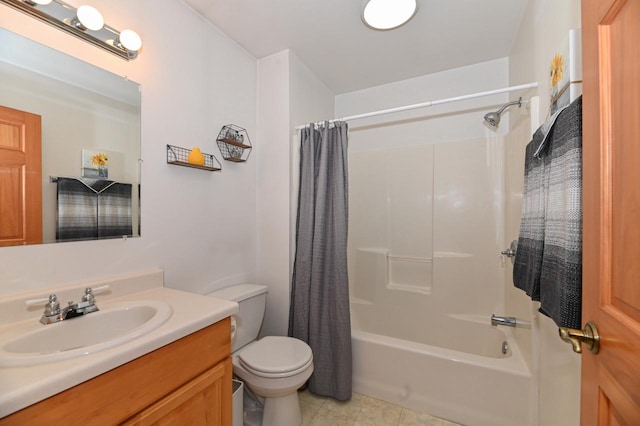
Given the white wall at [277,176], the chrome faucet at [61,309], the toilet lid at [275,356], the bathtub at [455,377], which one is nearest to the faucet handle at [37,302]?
the chrome faucet at [61,309]

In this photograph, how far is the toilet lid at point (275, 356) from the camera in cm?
130

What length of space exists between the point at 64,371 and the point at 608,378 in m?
1.18

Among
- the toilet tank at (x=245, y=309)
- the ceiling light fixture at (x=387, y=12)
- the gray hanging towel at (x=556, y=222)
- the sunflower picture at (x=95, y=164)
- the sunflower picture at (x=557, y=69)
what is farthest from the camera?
the toilet tank at (x=245, y=309)

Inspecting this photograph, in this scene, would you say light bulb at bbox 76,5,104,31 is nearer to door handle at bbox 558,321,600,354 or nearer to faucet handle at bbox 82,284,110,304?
faucet handle at bbox 82,284,110,304

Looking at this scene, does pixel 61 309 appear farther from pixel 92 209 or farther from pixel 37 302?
pixel 92 209

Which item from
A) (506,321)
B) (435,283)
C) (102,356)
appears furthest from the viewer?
(435,283)

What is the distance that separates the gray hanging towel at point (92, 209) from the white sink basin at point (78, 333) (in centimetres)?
32

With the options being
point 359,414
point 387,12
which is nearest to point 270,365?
point 359,414

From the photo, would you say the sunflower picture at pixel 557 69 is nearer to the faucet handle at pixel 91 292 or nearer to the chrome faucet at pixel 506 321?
the chrome faucet at pixel 506 321

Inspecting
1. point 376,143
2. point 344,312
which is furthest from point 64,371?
point 376,143

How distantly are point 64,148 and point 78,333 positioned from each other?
701 millimetres

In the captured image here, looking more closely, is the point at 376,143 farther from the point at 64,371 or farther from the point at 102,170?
the point at 64,371

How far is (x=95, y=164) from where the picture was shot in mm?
1112

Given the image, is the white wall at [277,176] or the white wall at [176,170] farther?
the white wall at [277,176]
